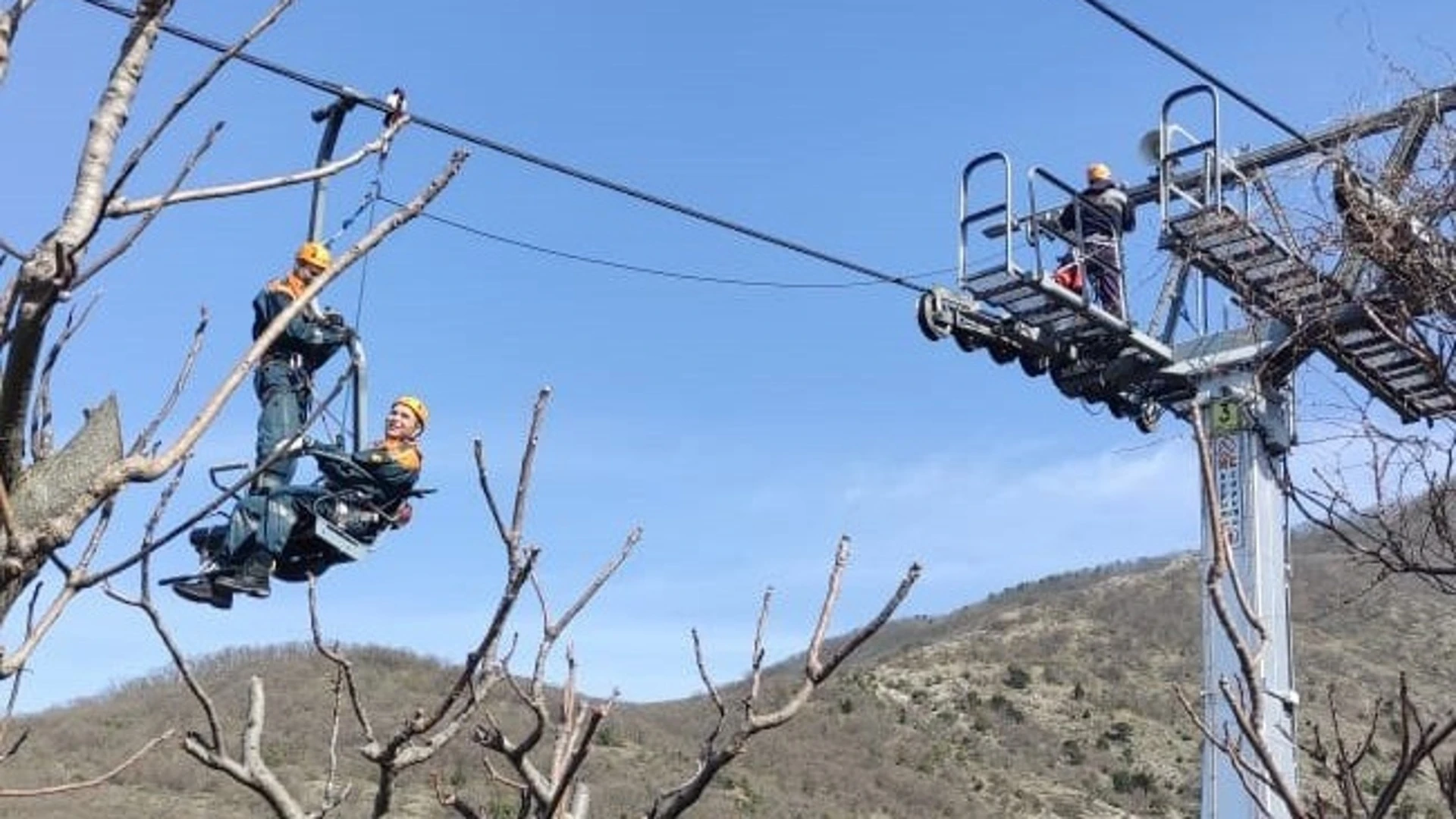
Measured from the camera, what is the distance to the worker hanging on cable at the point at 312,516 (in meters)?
6.77

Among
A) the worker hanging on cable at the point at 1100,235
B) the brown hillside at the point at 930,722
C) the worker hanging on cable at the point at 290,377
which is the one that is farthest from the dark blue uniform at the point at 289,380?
the brown hillside at the point at 930,722

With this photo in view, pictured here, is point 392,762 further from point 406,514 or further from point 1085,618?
point 1085,618

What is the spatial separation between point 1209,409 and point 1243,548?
986mm

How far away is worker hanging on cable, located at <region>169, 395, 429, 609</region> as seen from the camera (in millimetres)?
6770

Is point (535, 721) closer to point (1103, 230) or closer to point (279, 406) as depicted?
point (279, 406)

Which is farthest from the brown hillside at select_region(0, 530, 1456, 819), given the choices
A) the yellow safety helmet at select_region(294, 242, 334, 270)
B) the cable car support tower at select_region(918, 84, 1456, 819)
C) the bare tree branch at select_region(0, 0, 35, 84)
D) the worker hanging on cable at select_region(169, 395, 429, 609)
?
the bare tree branch at select_region(0, 0, 35, 84)

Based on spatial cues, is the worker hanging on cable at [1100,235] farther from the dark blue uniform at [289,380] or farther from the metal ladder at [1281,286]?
the dark blue uniform at [289,380]

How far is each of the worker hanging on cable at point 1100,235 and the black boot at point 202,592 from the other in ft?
21.7

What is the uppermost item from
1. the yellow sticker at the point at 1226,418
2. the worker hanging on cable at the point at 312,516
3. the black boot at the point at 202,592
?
the yellow sticker at the point at 1226,418

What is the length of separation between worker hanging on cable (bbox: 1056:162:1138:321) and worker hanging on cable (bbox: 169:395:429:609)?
5.65 m

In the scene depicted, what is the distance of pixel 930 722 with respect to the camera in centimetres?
5034

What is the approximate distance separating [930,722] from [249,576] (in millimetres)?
45058

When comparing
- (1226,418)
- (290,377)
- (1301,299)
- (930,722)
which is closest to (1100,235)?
(1226,418)

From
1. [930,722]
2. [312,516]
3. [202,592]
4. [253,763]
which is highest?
[930,722]
